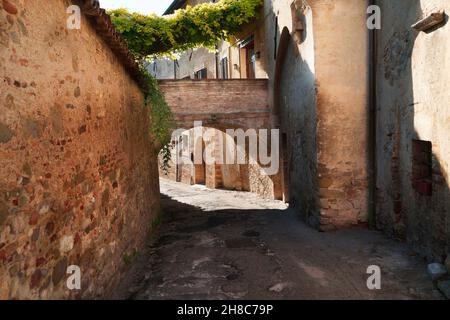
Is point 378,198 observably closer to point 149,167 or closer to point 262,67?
point 149,167

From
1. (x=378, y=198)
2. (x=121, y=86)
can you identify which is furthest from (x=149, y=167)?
(x=378, y=198)

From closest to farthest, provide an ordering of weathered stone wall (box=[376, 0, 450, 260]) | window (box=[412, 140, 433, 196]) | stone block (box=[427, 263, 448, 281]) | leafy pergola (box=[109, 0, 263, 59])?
stone block (box=[427, 263, 448, 281]) → weathered stone wall (box=[376, 0, 450, 260]) → window (box=[412, 140, 433, 196]) → leafy pergola (box=[109, 0, 263, 59])

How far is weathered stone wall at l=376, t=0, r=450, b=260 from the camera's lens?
4.87 m

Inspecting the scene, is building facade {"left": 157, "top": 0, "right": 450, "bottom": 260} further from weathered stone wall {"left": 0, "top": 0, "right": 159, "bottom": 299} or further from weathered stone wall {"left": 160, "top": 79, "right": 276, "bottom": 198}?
weathered stone wall {"left": 0, "top": 0, "right": 159, "bottom": 299}

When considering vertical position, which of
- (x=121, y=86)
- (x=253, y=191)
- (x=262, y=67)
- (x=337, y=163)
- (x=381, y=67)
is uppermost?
(x=262, y=67)

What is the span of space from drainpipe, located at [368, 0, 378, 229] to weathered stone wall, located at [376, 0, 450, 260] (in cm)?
12

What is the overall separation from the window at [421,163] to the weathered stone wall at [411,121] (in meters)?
0.07

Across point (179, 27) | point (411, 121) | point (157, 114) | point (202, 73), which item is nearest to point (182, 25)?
point (179, 27)

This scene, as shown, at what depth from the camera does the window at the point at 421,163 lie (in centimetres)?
556

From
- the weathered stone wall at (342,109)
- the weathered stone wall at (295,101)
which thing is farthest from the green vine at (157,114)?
the weathered stone wall at (342,109)

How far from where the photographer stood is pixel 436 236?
504cm

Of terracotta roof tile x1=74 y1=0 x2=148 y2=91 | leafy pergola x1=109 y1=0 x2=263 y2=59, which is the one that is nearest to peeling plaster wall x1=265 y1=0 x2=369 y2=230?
terracotta roof tile x1=74 y1=0 x2=148 y2=91

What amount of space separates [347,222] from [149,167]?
467cm

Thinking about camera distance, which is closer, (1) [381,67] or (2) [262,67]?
(1) [381,67]
